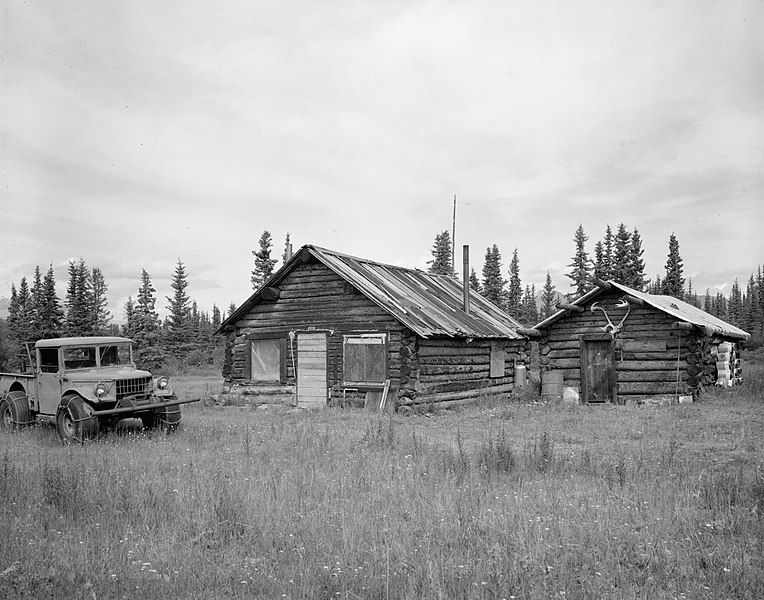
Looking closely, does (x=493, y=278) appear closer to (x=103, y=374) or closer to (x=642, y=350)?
(x=642, y=350)

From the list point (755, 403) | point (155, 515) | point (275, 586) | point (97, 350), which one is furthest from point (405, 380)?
point (275, 586)

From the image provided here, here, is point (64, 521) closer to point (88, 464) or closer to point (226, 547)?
point (226, 547)

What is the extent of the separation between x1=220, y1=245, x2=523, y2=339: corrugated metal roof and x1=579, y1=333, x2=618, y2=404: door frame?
3640mm

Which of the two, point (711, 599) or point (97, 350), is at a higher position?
point (97, 350)

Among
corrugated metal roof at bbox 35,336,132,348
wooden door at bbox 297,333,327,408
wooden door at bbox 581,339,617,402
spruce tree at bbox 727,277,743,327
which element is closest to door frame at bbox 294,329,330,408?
wooden door at bbox 297,333,327,408

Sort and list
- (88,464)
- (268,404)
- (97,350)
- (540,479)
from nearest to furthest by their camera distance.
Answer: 1. (540,479)
2. (88,464)
3. (97,350)
4. (268,404)

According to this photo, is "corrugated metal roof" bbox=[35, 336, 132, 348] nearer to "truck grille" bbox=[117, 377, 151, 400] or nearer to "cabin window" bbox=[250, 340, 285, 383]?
"truck grille" bbox=[117, 377, 151, 400]

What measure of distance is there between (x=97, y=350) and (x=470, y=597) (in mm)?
12550

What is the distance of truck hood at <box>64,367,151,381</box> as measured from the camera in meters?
14.1

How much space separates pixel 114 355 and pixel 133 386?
1508mm

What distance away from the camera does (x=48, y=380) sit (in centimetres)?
1476

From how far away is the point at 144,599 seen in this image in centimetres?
521

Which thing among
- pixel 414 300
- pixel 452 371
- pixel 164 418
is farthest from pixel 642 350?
pixel 164 418

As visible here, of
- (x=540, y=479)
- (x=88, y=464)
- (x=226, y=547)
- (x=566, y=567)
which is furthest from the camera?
(x=88, y=464)
